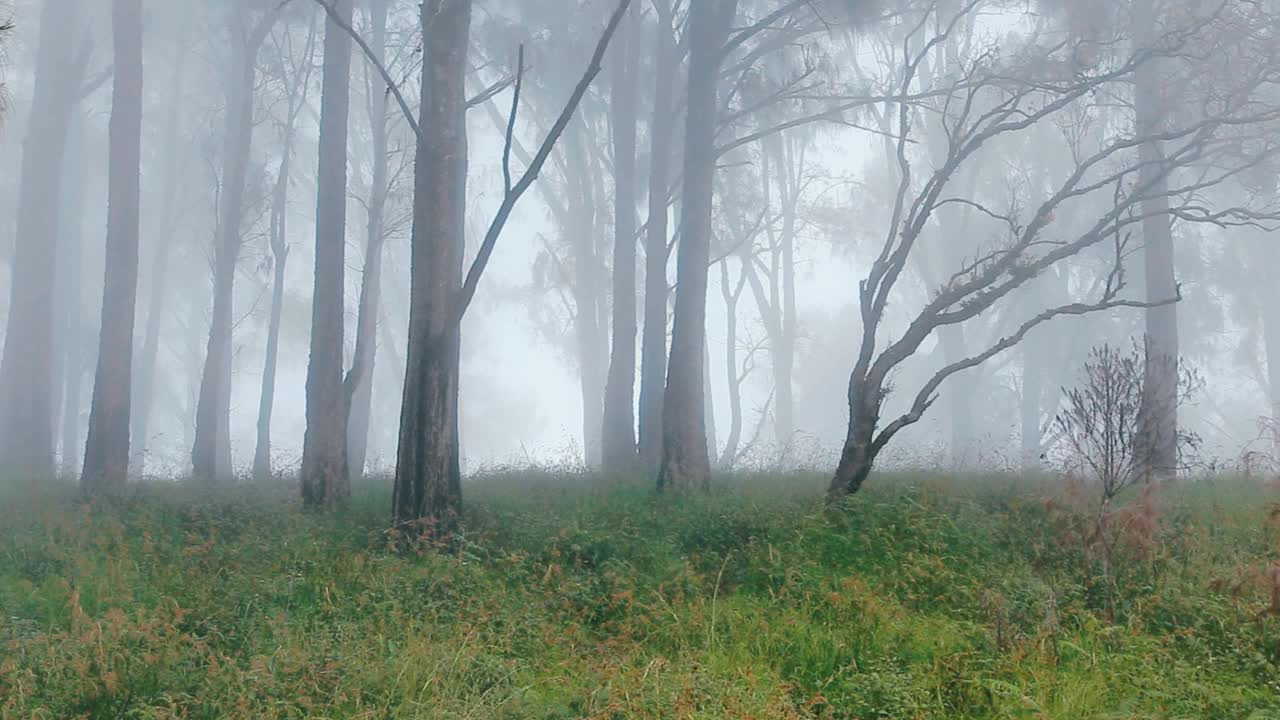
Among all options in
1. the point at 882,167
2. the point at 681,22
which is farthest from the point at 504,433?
the point at 681,22

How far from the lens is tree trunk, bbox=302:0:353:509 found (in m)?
11.7

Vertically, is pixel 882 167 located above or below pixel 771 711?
above

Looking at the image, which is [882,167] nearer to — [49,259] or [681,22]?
[681,22]

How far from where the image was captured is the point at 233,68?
23.2 meters

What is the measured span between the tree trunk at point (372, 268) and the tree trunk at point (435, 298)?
4.19 m

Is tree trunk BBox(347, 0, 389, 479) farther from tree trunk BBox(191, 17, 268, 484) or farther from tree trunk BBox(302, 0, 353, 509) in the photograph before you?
tree trunk BBox(191, 17, 268, 484)

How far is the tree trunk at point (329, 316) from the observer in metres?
11.7

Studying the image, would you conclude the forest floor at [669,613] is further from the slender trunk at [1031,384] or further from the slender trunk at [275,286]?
the slender trunk at [1031,384]

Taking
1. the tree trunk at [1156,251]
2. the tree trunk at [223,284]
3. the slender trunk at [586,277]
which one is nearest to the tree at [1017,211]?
the tree trunk at [1156,251]

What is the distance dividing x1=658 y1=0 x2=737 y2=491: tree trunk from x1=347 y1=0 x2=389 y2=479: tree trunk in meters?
4.40

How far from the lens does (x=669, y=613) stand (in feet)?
22.2

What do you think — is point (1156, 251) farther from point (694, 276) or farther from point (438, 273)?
point (438, 273)

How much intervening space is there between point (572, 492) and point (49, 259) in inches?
526

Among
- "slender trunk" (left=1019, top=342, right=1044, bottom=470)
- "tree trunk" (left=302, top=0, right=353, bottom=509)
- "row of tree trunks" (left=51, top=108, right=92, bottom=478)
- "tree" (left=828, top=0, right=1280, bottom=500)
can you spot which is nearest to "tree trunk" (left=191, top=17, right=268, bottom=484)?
"tree trunk" (left=302, top=0, right=353, bottom=509)
